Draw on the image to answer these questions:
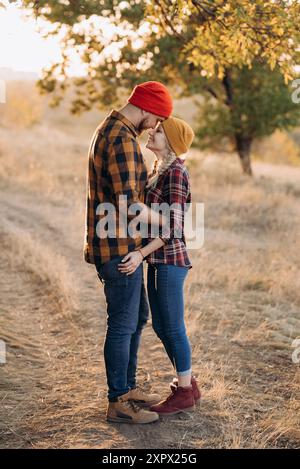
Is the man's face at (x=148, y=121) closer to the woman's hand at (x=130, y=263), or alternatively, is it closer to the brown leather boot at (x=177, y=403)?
the woman's hand at (x=130, y=263)

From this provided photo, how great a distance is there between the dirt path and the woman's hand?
3.35 ft

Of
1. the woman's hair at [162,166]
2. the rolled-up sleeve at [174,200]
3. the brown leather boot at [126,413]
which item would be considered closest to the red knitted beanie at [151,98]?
the woman's hair at [162,166]

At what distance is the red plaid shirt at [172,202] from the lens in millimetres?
3891

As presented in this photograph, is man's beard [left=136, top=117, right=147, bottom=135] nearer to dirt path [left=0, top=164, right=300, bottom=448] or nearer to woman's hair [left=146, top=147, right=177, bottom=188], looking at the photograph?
woman's hair [left=146, top=147, right=177, bottom=188]

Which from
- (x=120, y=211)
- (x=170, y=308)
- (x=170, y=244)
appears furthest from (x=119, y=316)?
(x=120, y=211)

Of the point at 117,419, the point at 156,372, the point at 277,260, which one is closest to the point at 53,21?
the point at 277,260

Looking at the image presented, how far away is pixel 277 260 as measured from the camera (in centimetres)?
927

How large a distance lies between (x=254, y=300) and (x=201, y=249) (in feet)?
8.42

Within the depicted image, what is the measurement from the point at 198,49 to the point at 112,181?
415 cm

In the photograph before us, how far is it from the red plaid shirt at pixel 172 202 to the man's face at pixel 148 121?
27 cm

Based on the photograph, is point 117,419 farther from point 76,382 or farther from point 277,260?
point 277,260

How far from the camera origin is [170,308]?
4.04 m

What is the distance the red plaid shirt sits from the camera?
3891 millimetres
